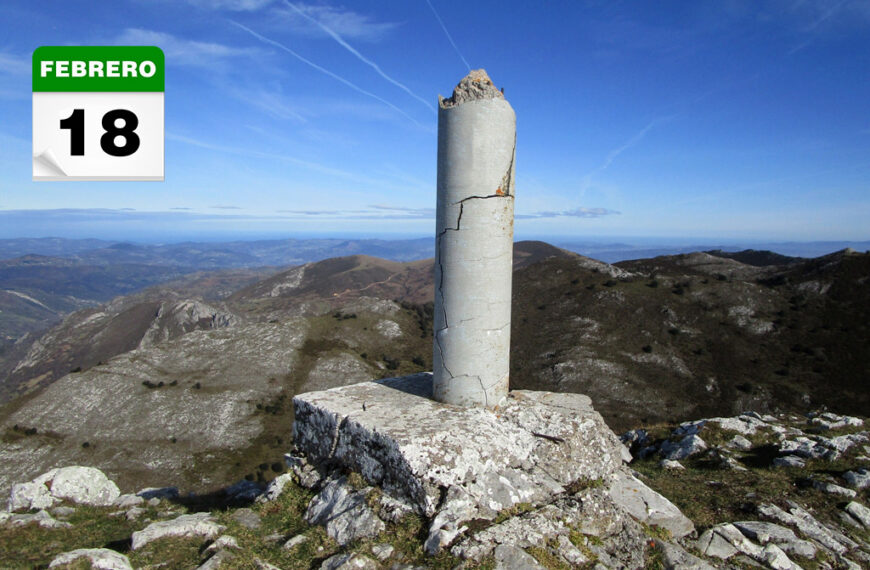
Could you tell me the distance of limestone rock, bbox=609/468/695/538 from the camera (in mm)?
9320

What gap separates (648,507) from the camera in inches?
378

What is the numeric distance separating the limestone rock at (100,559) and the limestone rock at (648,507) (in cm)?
867

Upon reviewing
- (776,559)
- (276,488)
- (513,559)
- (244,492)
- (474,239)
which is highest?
(474,239)

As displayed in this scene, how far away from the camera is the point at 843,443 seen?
1395 centimetres

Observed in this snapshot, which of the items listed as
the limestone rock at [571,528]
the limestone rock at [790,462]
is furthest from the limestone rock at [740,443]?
the limestone rock at [571,528]

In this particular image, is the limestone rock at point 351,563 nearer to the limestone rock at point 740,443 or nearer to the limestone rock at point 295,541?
the limestone rock at point 295,541

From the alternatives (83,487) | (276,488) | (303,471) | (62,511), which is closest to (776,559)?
(303,471)

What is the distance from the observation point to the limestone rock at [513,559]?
22.4ft

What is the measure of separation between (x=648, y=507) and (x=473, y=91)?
9.22 metres

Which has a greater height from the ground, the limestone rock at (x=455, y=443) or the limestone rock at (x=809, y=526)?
the limestone rock at (x=455, y=443)

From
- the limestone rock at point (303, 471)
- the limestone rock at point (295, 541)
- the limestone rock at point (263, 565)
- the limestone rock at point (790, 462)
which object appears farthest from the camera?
the limestone rock at point (790, 462)

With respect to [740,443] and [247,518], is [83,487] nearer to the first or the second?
[247,518]

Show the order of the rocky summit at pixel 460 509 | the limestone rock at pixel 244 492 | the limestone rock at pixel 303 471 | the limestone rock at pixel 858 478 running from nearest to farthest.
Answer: the rocky summit at pixel 460 509 → the limestone rock at pixel 303 471 → the limestone rock at pixel 858 478 → the limestone rock at pixel 244 492

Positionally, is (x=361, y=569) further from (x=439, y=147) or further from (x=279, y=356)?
(x=279, y=356)
